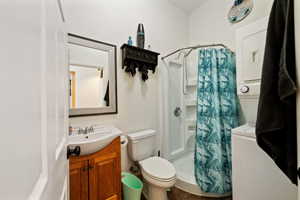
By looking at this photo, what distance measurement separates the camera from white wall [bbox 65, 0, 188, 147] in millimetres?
1521

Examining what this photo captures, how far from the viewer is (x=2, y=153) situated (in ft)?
0.77

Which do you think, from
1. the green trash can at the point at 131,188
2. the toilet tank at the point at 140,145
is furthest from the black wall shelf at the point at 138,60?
the green trash can at the point at 131,188

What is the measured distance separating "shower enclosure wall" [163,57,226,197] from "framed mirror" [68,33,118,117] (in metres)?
0.92

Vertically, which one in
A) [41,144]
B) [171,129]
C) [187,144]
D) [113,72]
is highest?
[113,72]

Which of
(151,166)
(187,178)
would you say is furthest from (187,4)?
(187,178)

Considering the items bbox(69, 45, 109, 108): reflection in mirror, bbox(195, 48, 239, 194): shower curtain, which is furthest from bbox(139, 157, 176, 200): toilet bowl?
bbox(69, 45, 109, 108): reflection in mirror

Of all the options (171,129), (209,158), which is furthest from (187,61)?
(209,158)

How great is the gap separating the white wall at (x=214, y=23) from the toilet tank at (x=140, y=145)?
150 cm

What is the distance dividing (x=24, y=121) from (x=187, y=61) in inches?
103

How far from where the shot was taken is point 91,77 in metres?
1.61

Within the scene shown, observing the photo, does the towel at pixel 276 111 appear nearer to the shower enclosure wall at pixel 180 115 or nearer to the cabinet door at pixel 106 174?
the cabinet door at pixel 106 174

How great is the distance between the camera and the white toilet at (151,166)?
144 cm

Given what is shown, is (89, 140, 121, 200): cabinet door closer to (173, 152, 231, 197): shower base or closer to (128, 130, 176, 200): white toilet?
(128, 130, 176, 200): white toilet

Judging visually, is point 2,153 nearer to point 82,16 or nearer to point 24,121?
point 24,121
